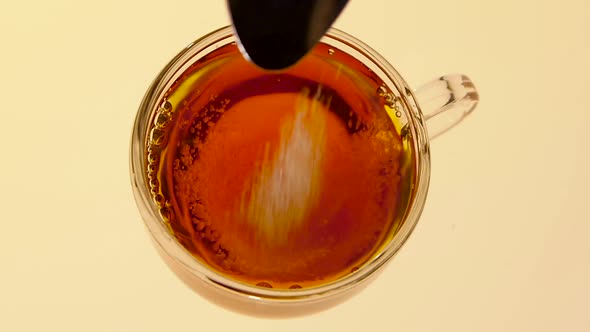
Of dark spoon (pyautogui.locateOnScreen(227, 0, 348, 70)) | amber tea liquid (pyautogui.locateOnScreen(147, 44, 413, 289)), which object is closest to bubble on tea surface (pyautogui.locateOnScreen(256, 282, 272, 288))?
amber tea liquid (pyautogui.locateOnScreen(147, 44, 413, 289))

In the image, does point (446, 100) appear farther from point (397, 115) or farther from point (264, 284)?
point (264, 284)

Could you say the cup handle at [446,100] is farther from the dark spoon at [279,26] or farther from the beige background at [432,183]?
the dark spoon at [279,26]

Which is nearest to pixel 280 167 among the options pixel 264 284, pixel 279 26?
pixel 264 284

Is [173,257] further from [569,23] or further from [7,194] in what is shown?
[569,23]

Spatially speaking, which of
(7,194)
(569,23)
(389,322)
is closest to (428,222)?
(389,322)

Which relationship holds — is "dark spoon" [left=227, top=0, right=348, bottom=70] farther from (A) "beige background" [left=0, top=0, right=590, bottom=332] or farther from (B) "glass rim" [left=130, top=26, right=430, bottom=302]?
(A) "beige background" [left=0, top=0, right=590, bottom=332]

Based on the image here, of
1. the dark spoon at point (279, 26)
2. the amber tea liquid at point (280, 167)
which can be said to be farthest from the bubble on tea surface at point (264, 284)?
the dark spoon at point (279, 26)

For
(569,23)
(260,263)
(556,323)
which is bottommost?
(556,323)
